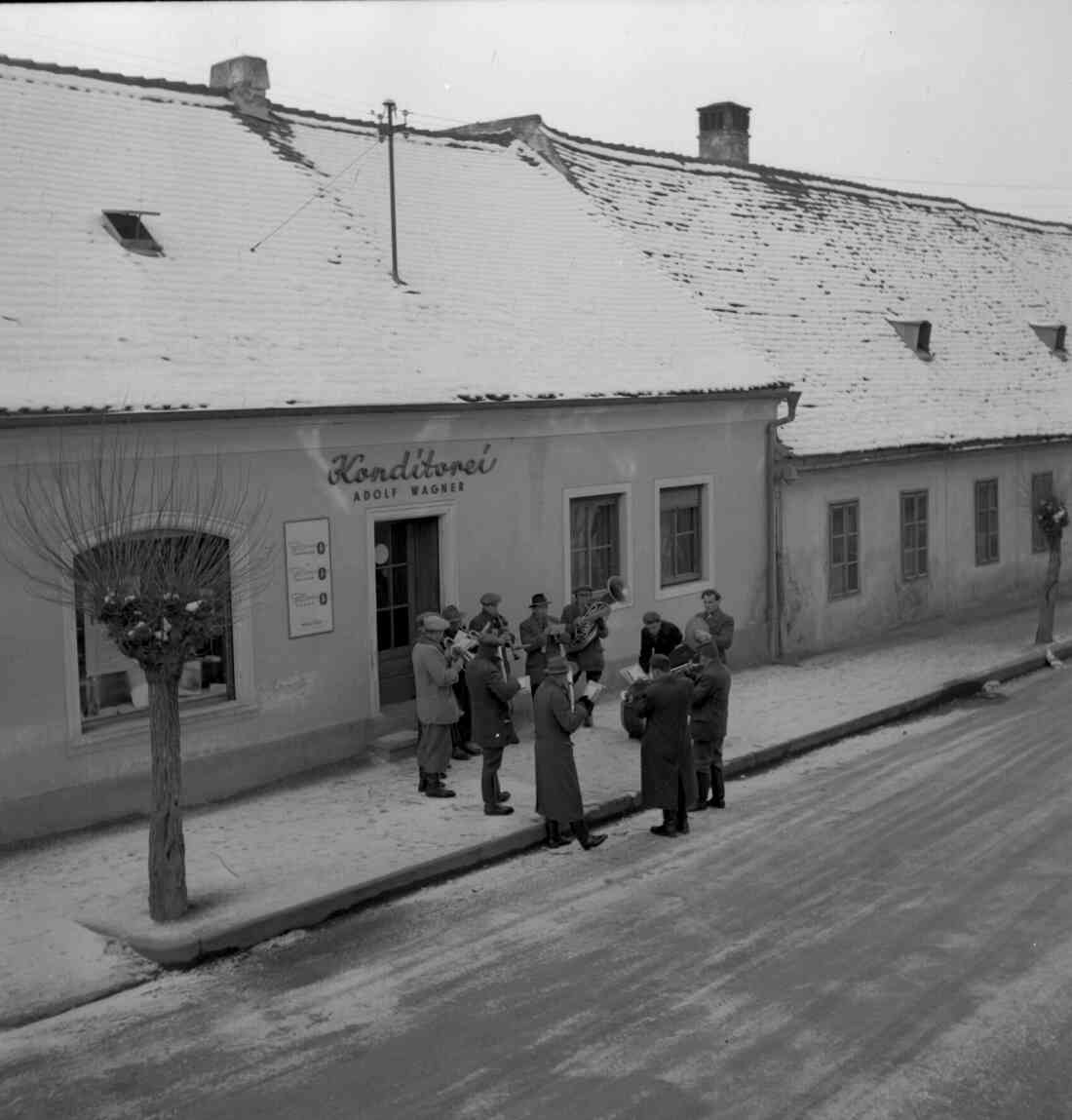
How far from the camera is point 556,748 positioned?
37.1 feet

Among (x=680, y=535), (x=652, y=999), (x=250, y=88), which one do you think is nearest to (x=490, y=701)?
(x=652, y=999)

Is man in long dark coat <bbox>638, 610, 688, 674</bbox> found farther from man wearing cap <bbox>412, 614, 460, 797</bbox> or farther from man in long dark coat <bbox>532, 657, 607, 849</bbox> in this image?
man in long dark coat <bbox>532, 657, 607, 849</bbox>

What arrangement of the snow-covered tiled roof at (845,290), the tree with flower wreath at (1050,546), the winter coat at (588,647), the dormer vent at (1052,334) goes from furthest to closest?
the dormer vent at (1052,334) < the snow-covered tiled roof at (845,290) < the tree with flower wreath at (1050,546) < the winter coat at (588,647)

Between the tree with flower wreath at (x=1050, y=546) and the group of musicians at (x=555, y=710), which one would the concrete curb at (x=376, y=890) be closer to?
the group of musicians at (x=555, y=710)

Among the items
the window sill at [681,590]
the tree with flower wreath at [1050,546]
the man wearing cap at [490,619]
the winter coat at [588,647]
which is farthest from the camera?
the tree with flower wreath at [1050,546]

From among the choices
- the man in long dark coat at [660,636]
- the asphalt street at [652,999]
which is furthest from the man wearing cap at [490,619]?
the asphalt street at [652,999]

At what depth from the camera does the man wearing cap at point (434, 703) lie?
12414 mm

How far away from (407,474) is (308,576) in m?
1.57

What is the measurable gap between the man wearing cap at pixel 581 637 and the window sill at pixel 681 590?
2.30m

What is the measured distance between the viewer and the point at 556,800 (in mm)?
11320

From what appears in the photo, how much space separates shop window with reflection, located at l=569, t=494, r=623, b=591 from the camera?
55.2 feet

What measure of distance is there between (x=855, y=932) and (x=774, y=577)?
1070 cm

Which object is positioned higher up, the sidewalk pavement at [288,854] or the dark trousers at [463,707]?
the dark trousers at [463,707]

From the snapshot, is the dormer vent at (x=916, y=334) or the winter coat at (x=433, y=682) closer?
the winter coat at (x=433, y=682)
